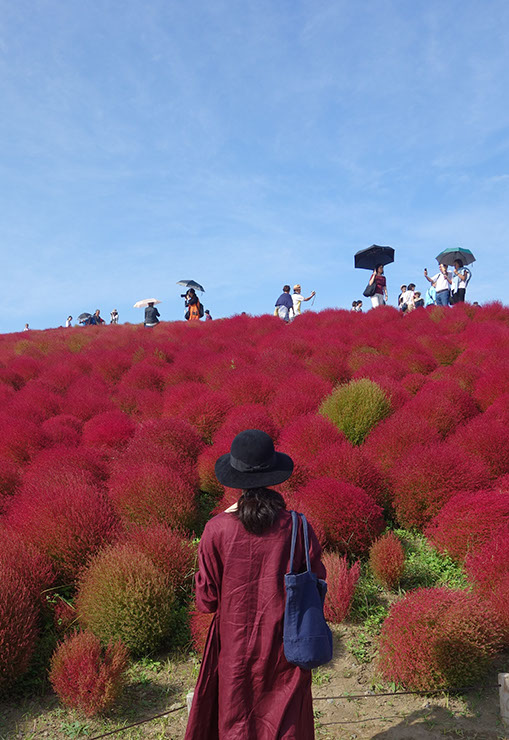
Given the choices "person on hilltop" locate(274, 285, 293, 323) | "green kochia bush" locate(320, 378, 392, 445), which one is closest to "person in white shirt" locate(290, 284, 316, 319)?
"person on hilltop" locate(274, 285, 293, 323)

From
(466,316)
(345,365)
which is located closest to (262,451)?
(345,365)

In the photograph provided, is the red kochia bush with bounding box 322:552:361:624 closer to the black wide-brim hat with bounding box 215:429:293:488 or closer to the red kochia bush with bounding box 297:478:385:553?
the red kochia bush with bounding box 297:478:385:553

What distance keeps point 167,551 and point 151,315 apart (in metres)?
12.4

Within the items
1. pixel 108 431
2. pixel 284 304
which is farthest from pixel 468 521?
pixel 284 304

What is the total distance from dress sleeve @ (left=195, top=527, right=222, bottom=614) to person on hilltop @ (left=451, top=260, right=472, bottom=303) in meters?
13.4

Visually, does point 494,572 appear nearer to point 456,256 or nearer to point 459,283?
point 459,283

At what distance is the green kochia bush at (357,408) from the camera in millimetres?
6633

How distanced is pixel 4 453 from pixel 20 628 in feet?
11.4

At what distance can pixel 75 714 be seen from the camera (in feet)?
11.3

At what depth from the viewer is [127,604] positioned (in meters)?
3.98

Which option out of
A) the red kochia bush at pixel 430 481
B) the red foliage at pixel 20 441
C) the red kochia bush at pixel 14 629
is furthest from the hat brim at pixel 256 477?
the red foliage at pixel 20 441

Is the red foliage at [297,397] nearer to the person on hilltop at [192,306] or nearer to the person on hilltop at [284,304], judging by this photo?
the person on hilltop at [284,304]

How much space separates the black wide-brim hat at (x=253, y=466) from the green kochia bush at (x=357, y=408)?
4.62 m

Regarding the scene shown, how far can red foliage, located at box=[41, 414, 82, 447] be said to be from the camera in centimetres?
711
